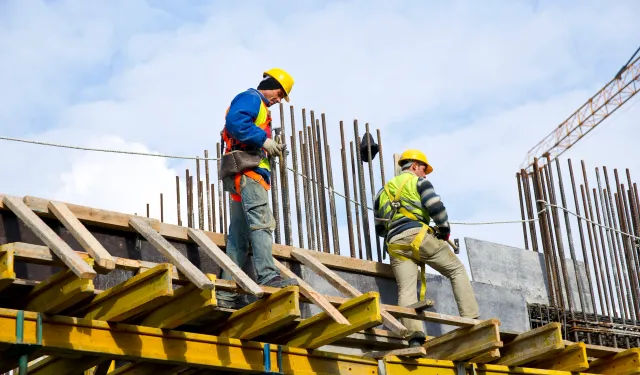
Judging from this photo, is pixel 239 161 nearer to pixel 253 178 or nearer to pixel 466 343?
pixel 253 178

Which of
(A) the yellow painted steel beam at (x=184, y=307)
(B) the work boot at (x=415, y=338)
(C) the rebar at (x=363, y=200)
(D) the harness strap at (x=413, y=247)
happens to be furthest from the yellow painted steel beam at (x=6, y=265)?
(C) the rebar at (x=363, y=200)

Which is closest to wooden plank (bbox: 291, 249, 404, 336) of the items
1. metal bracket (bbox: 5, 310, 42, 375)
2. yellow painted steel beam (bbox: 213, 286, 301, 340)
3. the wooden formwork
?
the wooden formwork

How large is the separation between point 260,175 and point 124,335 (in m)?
2.10

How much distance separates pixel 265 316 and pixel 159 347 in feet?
2.78

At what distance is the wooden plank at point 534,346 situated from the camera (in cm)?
986

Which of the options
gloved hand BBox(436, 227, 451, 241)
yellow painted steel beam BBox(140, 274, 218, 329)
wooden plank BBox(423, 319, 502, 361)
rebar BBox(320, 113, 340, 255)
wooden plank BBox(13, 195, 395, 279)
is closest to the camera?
yellow painted steel beam BBox(140, 274, 218, 329)

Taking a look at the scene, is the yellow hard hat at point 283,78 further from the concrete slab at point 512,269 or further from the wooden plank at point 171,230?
the concrete slab at point 512,269

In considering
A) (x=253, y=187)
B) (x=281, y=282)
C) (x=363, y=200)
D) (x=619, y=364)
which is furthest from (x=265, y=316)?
(x=619, y=364)

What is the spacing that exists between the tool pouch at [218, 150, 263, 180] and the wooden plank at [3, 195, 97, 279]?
1773mm

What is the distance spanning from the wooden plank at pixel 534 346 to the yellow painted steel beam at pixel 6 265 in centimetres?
502

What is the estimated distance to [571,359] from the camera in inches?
418

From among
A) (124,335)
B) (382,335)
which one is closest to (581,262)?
(382,335)

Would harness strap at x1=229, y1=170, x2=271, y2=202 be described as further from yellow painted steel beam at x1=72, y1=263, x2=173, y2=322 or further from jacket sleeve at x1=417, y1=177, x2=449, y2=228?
jacket sleeve at x1=417, y1=177, x2=449, y2=228

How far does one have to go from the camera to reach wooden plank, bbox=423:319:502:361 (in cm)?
931
